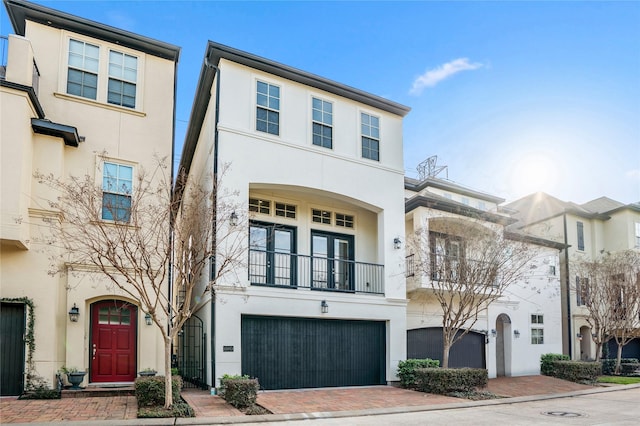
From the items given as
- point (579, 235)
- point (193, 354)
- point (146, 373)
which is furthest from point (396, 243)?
point (579, 235)

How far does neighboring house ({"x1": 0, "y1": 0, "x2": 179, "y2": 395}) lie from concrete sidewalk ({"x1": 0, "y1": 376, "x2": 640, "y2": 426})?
57.9 inches

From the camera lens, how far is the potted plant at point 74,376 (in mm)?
12336

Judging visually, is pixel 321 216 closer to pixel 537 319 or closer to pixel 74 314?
pixel 74 314

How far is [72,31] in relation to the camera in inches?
562

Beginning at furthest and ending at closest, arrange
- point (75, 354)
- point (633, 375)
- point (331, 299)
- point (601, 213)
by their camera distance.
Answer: point (601, 213)
point (633, 375)
point (331, 299)
point (75, 354)

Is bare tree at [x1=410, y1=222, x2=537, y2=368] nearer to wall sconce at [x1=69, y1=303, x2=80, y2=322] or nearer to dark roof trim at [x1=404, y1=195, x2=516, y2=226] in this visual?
dark roof trim at [x1=404, y1=195, x2=516, y2=226]

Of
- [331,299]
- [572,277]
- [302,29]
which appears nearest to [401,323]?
[331,299]

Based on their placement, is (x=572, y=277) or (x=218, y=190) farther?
(x=572, y=277)

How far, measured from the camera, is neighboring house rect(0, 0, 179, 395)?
40.1 ft

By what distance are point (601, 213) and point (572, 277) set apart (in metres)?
5.55

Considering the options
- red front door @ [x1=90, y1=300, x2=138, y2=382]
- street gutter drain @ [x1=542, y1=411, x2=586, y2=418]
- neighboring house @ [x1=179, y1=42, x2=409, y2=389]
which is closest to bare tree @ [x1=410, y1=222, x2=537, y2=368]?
neighboring house @ [x1=179, y1=42, x2=409, y2=389]

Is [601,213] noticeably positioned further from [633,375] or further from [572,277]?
[633,375]

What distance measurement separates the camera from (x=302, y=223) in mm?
17125

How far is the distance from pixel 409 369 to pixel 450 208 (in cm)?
628
